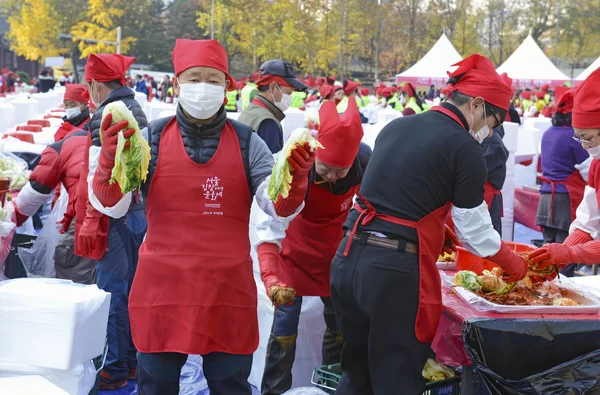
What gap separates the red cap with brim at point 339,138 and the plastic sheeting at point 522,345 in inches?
44.1

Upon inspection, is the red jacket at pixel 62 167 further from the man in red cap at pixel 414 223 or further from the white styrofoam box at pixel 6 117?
the white styrofoam box at pixel 6 117

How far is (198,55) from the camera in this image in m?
3.05

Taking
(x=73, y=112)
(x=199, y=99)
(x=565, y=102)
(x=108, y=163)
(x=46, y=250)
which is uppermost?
(x=199, y=99)

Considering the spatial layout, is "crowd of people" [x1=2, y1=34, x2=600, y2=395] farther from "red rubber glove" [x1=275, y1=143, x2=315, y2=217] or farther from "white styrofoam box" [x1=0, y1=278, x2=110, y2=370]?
"white styrofoam box" [x1=0, y1=278, x2=110, y2=370]

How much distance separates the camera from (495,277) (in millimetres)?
3584

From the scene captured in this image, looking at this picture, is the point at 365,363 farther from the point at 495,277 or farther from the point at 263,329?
the point at 263,329

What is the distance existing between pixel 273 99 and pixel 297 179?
3107mm

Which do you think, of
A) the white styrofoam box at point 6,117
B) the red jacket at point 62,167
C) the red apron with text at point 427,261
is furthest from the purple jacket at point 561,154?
the white styrofoam box at point 6,117

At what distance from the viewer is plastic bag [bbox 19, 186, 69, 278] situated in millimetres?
5488

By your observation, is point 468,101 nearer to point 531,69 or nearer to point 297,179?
point 297,179

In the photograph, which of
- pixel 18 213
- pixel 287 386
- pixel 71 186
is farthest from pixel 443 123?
pixel 18 213

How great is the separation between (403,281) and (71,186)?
2584 millimetres

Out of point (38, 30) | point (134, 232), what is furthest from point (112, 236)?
point (38, 30)

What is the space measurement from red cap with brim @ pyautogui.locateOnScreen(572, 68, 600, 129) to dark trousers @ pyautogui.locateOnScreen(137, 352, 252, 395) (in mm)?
2067
